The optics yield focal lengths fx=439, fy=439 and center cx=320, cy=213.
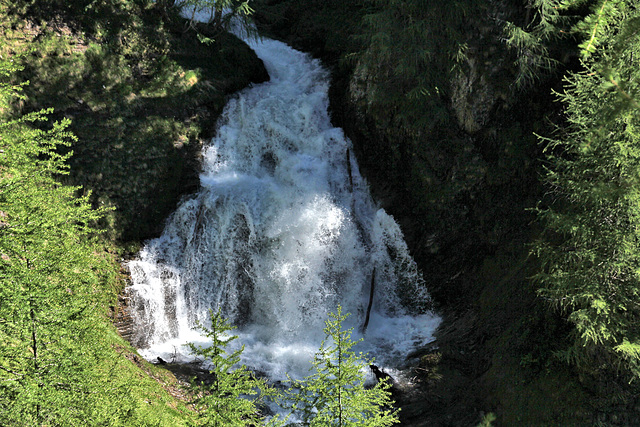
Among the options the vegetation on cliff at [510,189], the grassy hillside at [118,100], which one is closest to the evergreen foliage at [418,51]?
the vegetation on cliff at [510,189]

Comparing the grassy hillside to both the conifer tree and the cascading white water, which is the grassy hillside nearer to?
the cascading white water

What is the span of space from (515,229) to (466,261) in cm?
170

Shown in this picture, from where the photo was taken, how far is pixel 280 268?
14.2 m

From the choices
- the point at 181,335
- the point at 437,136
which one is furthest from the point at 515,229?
the point at 181,335

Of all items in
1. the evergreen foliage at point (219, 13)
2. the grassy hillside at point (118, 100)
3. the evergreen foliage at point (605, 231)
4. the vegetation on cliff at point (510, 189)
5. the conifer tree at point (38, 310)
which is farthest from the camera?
the evergreen foliage at point (219, 13)

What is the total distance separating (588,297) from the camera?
8031 mm

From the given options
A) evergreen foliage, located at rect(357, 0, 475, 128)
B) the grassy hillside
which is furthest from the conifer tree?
evergreen foliage, located at rect(357, 0, 475, 128)

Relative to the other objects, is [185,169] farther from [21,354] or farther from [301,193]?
[21,354]

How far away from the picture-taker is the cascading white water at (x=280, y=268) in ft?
44.2

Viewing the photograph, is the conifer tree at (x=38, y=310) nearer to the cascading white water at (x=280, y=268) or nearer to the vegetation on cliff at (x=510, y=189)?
the cascading white water at (x=280, y=268)

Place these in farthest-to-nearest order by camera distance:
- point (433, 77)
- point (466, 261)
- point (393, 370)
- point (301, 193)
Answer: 1. point (301, 193)
2. point (433, 77)
3. point (466, 261)
4. point (393, 370)

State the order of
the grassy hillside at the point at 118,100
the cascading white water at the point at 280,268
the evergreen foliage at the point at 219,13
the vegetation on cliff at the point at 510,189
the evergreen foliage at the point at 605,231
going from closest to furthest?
the evergreen foliage at the point at 605,231
the vegetation on cliff at the point at 510,189
the cascading white water at the point at 280,268
the grassy hillside at the point at 118,100
the evergreen foliage at the point at 219,13

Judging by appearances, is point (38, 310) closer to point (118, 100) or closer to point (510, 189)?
point (510, 189)

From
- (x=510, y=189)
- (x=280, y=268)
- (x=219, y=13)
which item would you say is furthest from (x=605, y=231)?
(x=219, y=13)
